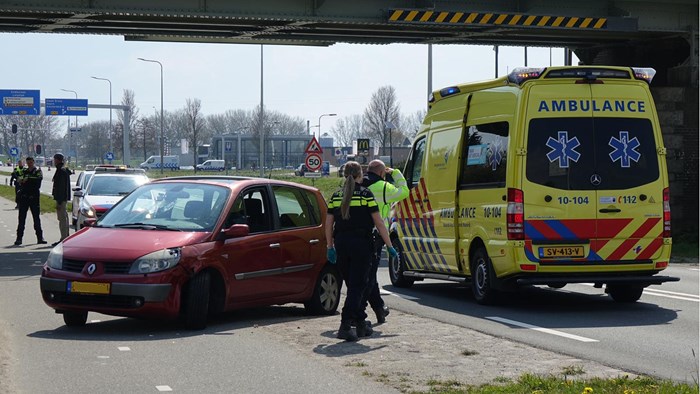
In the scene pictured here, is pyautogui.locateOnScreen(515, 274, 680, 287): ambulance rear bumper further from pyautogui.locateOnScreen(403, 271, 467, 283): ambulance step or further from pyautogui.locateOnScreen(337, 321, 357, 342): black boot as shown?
pyautogui.locateOnScreen(337, 321, 357, 342): black boot

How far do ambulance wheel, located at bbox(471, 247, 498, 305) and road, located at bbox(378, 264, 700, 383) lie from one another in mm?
128

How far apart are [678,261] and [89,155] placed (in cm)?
13998

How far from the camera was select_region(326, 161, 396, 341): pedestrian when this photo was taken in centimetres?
1100

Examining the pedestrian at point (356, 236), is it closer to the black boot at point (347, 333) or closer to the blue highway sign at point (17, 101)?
the black boot at point (347, 333)

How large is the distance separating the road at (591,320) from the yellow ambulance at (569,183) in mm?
404

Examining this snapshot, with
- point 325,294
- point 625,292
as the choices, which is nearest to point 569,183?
point 625,292

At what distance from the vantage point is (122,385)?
830cm

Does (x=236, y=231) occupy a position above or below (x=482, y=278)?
above

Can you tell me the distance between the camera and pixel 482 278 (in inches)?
569

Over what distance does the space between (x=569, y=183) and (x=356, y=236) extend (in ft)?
12.2

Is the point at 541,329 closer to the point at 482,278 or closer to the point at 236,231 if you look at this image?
the point at 482,278

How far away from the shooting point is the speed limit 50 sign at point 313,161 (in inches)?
1457

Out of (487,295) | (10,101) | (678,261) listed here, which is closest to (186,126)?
A: (10,101)

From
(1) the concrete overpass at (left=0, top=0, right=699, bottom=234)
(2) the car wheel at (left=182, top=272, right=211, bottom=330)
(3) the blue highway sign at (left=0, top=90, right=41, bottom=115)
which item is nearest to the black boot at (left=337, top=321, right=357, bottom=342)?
(2) the car wheel at (left=182, top=272, right=211, bottom=330)
